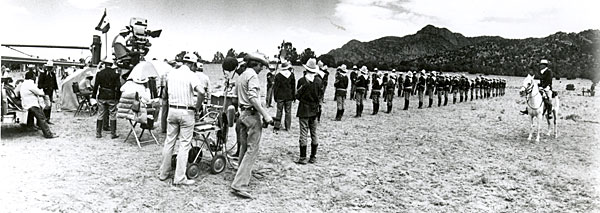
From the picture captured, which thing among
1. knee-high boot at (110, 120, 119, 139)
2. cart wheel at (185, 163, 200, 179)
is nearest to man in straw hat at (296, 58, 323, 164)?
cart wheel at (185, 163, 200, 179)

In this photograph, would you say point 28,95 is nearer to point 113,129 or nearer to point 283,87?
point 113,129

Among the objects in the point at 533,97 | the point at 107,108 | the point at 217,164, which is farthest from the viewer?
the point at 533,97

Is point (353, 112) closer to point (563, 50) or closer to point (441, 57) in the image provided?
point (441, 57)

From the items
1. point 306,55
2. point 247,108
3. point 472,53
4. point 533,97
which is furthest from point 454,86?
point 472,53

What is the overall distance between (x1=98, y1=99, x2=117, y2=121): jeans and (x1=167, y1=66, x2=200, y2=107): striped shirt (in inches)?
159

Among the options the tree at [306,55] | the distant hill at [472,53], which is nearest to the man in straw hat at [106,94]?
the distant hill at [472,53]

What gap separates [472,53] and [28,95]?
192ft

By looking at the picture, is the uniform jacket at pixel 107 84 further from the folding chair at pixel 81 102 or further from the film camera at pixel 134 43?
the folding chair at pixel 81 102

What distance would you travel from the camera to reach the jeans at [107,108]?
8672 millimetres

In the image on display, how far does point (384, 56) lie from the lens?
3550 cm

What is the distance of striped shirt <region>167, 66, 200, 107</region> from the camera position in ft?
17.5

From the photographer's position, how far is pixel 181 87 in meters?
5.34

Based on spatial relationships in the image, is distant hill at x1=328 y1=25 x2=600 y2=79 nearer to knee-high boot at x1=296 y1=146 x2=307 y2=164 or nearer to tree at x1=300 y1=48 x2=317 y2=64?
tree at x1=300 y1=48 x2=317 y2=64

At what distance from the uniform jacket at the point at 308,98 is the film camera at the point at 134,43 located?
19.8ft
